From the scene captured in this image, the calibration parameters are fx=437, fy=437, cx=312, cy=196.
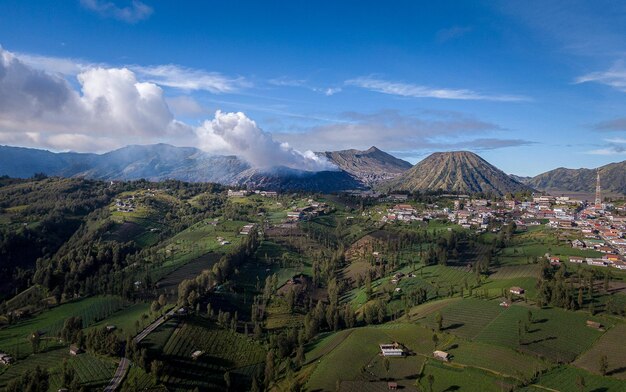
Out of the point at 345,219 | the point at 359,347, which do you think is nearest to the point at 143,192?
the point at 345,219

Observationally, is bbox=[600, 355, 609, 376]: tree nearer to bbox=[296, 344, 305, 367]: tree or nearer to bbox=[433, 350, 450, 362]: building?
bbox=[433, 350, 450, 362]: building

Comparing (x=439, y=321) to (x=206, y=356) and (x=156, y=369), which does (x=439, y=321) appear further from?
(x=156, y=369)

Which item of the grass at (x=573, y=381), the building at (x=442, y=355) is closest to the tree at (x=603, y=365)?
the grass at (x=573, y=381)

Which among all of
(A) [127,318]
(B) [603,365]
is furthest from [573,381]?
(A) [127,318]

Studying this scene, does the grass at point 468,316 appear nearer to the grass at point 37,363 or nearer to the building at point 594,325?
the building at point 594,325

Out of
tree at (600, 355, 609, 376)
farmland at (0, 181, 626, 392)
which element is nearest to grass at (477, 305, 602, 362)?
farmland at (0, 181, 626, 392)

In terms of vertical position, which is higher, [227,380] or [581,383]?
[581,383]
